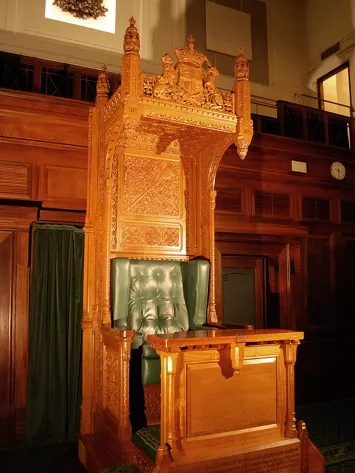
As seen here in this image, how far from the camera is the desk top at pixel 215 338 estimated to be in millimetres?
2250

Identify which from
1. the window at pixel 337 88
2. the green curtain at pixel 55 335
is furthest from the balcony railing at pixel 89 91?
the green curtain at pixel 55 335

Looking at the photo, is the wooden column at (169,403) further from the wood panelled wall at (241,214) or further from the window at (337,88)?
the window at (337,88)

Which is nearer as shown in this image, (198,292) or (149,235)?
(198,292)

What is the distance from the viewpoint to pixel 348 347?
16.8 ft

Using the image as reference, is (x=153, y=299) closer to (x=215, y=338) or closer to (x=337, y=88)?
(x=215, y=338)

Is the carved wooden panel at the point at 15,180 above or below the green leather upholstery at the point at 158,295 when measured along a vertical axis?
above

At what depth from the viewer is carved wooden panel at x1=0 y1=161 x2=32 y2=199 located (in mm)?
3615

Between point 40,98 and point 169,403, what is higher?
point 40,98

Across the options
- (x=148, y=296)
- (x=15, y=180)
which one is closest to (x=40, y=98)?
(x=15, y=180)

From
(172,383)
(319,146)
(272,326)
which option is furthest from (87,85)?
(172,383)

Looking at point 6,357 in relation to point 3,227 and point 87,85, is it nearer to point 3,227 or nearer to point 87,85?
point 3,227

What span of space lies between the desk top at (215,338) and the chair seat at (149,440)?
21.0 inches

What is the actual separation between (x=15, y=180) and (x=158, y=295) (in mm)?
1545

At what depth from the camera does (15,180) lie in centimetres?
366
